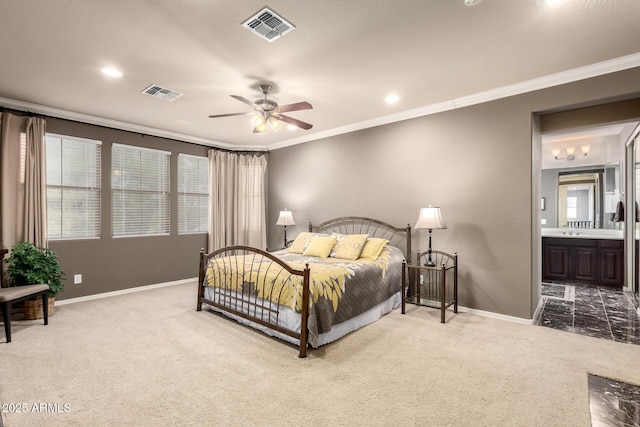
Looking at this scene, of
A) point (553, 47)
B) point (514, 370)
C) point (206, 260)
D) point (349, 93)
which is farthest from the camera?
point (206, 260)

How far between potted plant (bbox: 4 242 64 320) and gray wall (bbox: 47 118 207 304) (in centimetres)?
68

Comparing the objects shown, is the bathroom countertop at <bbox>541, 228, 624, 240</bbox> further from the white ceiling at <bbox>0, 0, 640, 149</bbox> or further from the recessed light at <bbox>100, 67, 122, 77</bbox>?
the recessed light at <bbox>100, 67, 122, 77</bbox>

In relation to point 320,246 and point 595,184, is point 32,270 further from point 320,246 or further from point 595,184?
point 595,184

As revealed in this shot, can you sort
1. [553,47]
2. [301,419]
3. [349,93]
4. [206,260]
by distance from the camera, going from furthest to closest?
[206,260] < [349,93] < [553,47] < [301,419]

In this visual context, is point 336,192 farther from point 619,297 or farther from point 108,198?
point 619,297

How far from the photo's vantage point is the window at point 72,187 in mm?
4621

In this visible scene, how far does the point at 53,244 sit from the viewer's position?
4594 mm

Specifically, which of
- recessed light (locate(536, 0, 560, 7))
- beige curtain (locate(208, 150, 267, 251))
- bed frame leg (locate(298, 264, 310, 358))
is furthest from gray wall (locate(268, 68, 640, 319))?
bed frame leg (locate(298, 264, 310, 358))

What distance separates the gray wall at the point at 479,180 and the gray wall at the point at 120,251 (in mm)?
3283

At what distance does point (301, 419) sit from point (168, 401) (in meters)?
0.96

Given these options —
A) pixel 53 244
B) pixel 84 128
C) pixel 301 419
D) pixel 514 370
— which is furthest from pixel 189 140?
pixel 514 370

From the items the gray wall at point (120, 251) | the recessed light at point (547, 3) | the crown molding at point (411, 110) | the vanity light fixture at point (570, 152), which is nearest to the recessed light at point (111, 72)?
the crown molding at point (411, 110)

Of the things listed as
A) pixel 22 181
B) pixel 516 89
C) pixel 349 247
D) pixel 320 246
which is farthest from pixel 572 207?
pixel 22 181

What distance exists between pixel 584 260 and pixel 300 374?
5.85 metres
